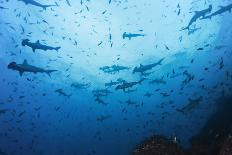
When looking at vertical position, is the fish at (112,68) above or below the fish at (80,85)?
above

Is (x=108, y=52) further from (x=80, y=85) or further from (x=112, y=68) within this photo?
(x=80, y=85)

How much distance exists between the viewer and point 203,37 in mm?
28328

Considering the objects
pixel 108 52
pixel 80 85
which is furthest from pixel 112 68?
pixel 80 85

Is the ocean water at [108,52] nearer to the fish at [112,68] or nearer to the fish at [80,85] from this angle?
the fish at [80,85]

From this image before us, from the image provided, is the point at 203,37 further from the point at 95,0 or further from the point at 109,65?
the point at 95,0

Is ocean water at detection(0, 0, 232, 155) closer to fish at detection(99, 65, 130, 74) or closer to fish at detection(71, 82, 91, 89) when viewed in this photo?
fish at detection(71, 82, 91, 89)

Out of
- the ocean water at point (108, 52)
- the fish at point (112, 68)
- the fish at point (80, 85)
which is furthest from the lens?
the fish at point (80, 85)

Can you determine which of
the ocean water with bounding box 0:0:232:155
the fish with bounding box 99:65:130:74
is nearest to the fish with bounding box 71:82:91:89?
the ocean water with bounding box 0:0:232:155

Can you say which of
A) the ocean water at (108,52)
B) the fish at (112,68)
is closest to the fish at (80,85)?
the ocean water at (108,52)

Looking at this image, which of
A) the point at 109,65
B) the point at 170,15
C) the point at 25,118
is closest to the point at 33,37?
the point at 109,65

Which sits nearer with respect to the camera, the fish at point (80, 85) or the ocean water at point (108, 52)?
the ocean water at point (108, 52)

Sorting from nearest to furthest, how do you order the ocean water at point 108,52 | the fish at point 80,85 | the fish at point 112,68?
the ocean water at point 108,52 < the fish at point 112,68 < the fish at point 80,85

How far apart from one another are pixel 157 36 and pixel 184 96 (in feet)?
115

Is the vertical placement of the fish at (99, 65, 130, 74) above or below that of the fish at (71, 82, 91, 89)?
above
